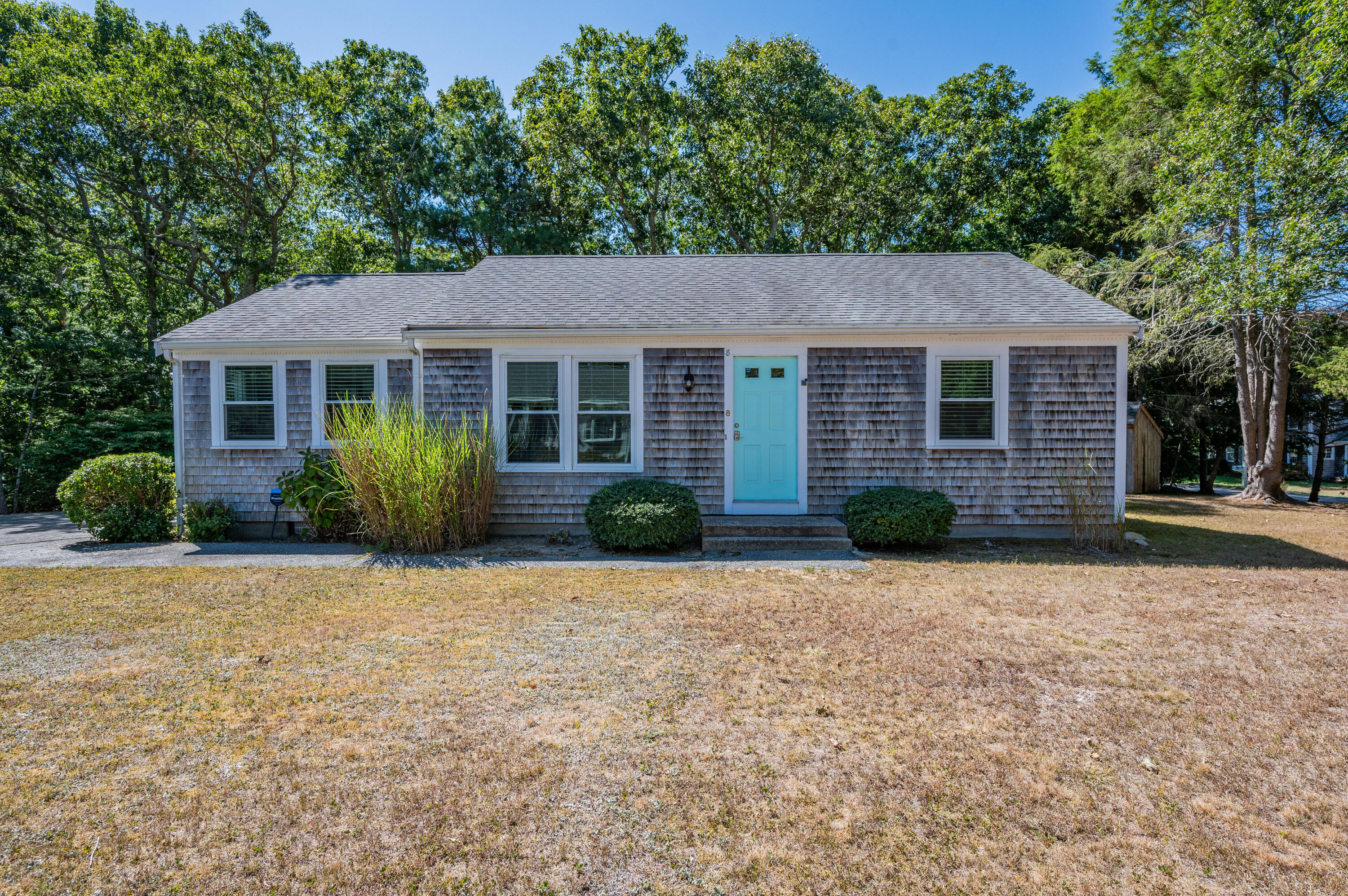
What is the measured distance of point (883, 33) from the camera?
17922 mm

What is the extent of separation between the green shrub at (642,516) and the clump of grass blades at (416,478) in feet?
5.10

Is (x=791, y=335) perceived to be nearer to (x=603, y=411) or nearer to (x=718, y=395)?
(x=718, y=395)

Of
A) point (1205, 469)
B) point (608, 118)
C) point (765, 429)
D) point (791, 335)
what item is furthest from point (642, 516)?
point (1205, 469)

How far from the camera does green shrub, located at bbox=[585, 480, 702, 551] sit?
7.52 metres

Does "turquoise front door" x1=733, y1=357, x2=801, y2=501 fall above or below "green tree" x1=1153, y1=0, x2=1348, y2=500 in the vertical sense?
below

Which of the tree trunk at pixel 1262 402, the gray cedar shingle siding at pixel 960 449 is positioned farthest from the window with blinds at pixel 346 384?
the tree trunk at pixel 1262 402

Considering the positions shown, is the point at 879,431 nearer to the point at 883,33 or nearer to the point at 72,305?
the point at 883,33

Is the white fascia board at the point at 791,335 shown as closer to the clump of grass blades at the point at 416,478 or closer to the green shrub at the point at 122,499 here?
the clump of grass blades at the point at 416,478

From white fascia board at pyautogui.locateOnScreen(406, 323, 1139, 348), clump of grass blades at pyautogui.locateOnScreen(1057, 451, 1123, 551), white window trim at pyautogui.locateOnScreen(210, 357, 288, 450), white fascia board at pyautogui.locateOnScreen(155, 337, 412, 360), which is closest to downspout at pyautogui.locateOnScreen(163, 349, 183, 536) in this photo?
white fascia board at pyautogui.locateOnScreen(155, 337, 412, 360)

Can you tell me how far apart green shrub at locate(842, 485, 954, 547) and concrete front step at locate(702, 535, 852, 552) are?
28 centimetres

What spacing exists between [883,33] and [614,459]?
661 inches

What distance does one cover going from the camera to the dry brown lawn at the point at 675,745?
217cm

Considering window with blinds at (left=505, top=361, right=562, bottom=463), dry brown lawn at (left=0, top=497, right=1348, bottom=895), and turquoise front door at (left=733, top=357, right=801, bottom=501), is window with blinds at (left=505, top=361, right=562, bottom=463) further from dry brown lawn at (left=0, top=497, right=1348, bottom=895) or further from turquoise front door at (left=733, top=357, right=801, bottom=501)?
dry brown lawn at (left=0, top=497, right=1348, bottom=895)

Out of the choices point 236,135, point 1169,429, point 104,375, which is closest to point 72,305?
point 104,375
